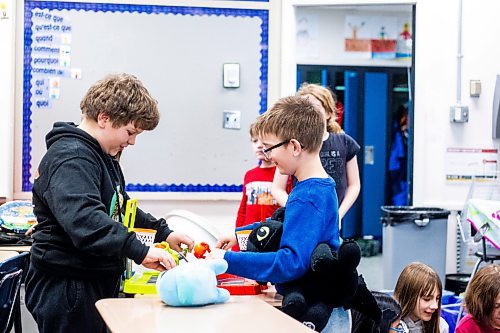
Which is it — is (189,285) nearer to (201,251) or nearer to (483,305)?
(201,251)

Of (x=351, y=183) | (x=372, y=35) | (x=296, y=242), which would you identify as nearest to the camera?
(x=296, y=242)

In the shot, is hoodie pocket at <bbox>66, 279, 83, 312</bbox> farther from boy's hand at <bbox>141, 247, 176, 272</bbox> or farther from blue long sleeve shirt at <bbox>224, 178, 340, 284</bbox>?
blue long sleeve shirt at <bbox>224, 178, 340, 284</bbox>

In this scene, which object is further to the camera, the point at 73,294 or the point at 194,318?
the point at 73,294

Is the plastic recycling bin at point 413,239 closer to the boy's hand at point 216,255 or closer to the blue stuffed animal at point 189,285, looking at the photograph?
the boy's hand at point 216,255

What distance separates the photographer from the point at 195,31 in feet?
16.9

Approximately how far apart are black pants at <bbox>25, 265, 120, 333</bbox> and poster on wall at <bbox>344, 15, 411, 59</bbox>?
6484mm

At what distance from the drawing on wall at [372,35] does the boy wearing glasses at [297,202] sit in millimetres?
6252

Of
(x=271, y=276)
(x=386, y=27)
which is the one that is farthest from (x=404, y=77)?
(x=271, y=276)

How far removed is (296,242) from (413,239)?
322cm

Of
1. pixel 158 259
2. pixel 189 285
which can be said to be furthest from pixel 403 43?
pixel 189 285

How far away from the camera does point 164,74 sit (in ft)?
16.9

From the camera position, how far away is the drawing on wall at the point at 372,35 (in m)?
8.41

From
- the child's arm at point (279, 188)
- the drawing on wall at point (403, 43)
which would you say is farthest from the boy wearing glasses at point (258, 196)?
the drawing on wall at point (403, 43)

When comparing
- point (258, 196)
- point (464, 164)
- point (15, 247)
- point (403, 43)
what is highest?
point (403, 43)
